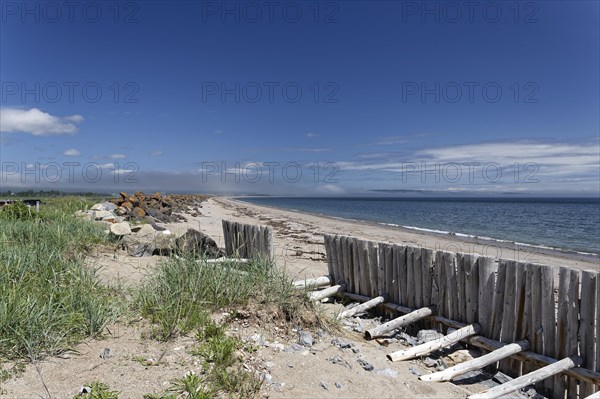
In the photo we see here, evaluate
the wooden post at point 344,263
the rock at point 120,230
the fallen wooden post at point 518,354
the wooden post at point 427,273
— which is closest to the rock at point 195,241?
the rock at point 120,230

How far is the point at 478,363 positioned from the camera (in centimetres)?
439

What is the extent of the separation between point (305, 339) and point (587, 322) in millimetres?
3180

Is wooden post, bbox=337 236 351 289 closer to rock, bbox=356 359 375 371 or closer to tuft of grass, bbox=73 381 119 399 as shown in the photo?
rock, bbox=356 359 375 371

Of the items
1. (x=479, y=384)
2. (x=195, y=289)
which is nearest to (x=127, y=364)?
(x=195, y=289)

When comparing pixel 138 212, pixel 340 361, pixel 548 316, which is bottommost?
pixel 340 361

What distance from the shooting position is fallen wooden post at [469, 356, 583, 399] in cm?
379

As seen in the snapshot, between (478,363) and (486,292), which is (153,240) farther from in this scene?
(478,363)

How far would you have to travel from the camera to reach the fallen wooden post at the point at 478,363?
411cm

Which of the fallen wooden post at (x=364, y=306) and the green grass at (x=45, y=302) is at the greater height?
the green grass at (x=45, y=302)

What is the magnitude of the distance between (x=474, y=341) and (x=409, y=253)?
1.51 m

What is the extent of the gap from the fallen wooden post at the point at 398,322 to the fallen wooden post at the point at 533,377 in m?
1.59

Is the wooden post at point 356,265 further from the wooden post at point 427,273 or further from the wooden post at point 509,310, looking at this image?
the wooden post at point 509,310

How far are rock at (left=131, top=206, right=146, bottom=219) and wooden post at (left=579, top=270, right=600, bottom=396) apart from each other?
689 inches

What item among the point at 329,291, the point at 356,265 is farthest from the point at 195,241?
the point at 356,265
